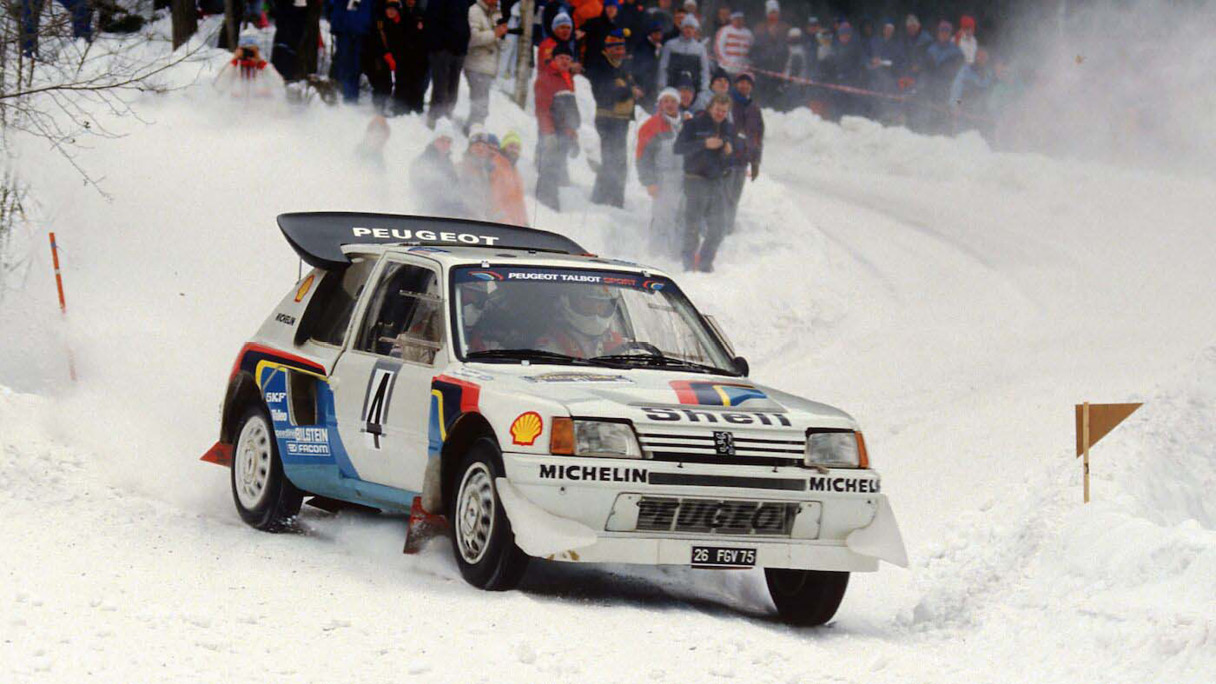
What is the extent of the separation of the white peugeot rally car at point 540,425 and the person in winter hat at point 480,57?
9.65 metres

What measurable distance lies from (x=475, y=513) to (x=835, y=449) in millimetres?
1523

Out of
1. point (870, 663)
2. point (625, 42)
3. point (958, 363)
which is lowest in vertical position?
point (958, 363)

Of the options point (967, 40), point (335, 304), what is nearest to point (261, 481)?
point (335, 304)

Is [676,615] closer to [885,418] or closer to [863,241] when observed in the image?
[885,418]

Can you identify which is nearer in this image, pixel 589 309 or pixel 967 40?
pixel 589 309

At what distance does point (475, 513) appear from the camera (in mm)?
7223

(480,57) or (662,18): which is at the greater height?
(662,18)

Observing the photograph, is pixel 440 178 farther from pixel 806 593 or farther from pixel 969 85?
pixel 969 85

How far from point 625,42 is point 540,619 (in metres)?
15.1

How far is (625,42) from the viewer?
2094 cm

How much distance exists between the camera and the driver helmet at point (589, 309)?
315 inches

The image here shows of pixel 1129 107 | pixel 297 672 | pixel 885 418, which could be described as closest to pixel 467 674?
pixel 297 672

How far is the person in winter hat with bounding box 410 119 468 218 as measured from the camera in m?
17.6

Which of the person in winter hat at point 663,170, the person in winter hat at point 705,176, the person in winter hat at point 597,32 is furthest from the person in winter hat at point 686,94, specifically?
the person in winter hat at point 705,176
